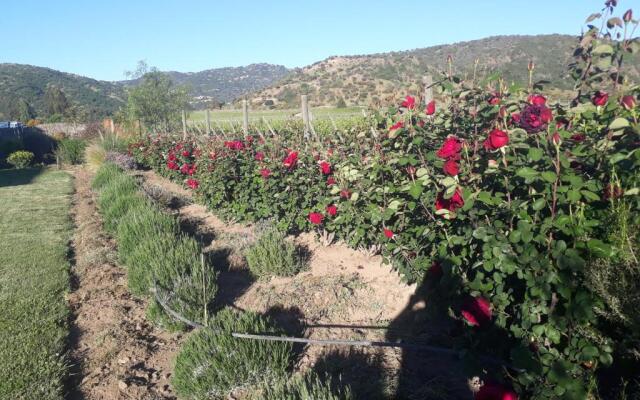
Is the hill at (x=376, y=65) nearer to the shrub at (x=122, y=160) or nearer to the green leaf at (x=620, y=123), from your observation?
the shrub at (x=122, y=160)

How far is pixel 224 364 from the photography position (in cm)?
251

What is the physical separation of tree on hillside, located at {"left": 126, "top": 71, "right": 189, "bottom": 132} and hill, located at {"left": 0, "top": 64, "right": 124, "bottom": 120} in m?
52.3

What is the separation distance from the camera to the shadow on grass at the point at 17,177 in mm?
13713

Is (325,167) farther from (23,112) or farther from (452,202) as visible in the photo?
(23,112)

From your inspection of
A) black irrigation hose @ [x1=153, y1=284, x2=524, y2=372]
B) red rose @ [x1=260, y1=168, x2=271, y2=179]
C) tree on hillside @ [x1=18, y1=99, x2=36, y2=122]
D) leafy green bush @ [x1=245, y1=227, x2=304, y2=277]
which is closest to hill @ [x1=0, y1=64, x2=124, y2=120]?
tree on hillside @ [x1=18, y1=99, x2=36, y2=122]

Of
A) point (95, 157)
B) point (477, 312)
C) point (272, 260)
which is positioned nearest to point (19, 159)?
point (95, 157)

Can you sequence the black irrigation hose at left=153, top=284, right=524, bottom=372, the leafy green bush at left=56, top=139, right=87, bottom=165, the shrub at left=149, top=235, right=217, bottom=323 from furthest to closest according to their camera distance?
the leafy green bush at left=56, top=139, right=87, bottom=165 → the shrub at left=149, top=235, right=217, bottom=323 → the black irrigation hose at left=153, top=284, right=524, bottom=372

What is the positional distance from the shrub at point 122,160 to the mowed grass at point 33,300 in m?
3.96

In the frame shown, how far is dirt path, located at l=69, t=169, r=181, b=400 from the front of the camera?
280cm

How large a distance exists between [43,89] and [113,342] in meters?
96.4

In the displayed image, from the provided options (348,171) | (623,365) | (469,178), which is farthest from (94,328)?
(623,365)

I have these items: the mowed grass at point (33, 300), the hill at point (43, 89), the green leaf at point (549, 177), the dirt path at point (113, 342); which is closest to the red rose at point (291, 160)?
the dirt path at point (113, 342)

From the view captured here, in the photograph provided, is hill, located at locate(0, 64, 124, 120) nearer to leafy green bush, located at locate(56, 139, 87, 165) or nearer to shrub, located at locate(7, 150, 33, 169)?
shrub, located at locate(7, 150, 33, 169)

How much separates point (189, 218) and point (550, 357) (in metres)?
5.92
